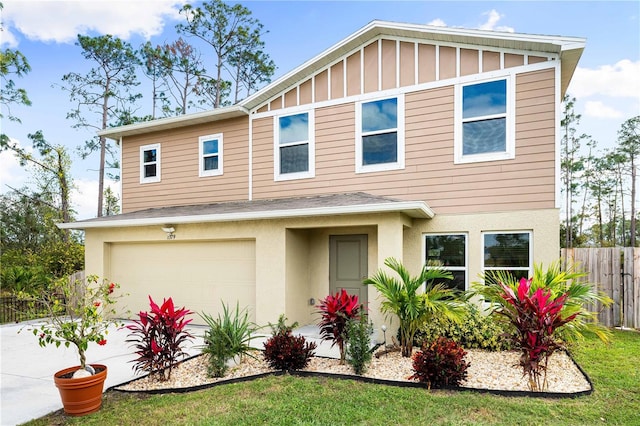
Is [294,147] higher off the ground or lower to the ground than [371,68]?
lower

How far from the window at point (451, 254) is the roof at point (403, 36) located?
3.92 m

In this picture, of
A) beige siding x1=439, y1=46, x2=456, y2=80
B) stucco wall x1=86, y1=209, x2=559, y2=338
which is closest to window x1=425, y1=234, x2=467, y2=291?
stucco wall x1=86, y1=209, x2=559, y2=338

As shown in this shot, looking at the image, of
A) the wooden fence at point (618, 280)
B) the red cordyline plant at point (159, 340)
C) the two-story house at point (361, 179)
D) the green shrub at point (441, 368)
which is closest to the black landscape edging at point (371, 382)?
the green shrub at point (441, 368)

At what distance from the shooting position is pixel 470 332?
699cm

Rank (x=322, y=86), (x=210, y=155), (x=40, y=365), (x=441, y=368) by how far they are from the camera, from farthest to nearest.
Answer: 1. (x=210, y=155)
2. (x=322, y=86)
3. (x=40, y=365)
4. (x=441, y=368)

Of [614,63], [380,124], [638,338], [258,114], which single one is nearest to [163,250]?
[258,114]

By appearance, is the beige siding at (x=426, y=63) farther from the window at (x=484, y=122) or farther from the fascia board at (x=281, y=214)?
the fascia board at (x=281, y=214)

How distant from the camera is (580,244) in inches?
766

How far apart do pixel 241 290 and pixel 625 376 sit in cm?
715

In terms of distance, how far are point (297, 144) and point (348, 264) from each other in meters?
3.25

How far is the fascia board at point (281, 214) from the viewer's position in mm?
7258

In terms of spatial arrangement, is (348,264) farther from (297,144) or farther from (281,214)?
(297,144)

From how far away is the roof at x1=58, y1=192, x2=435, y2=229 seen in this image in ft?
24.3

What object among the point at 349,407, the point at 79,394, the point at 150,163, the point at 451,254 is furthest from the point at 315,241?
→ the point at 150,163
